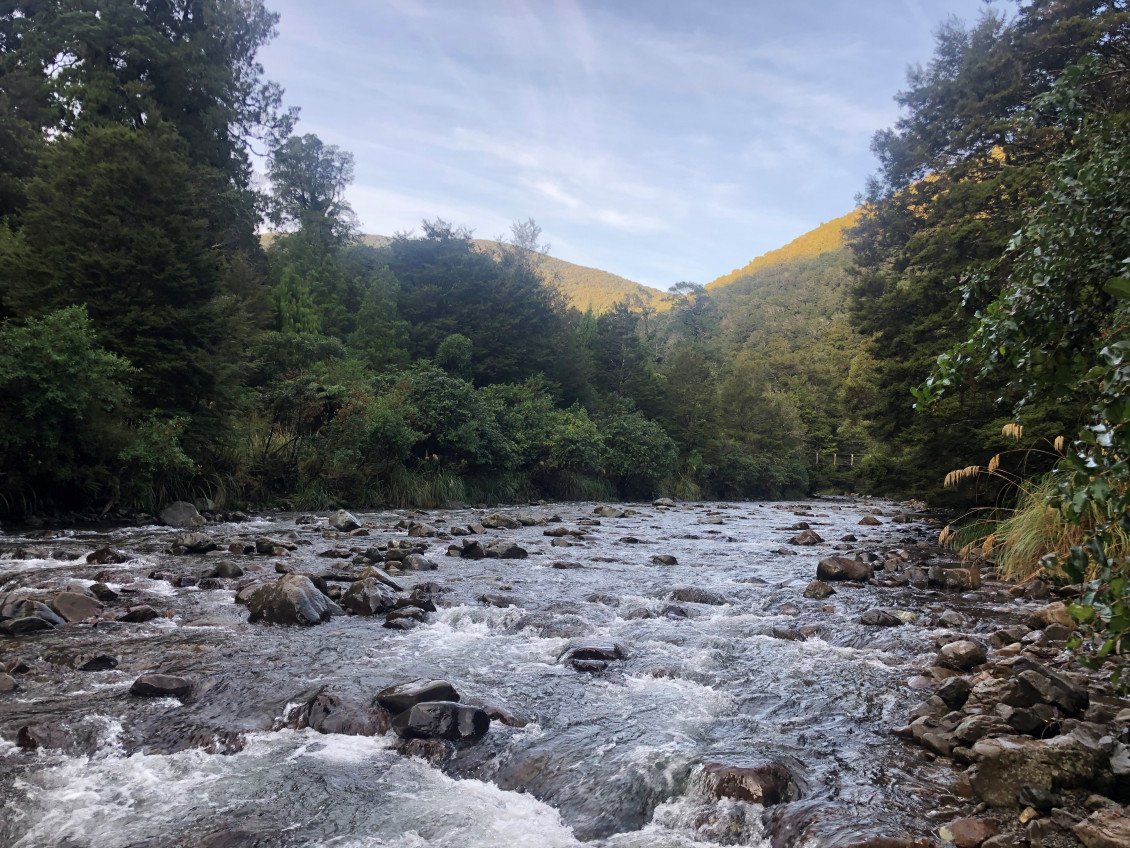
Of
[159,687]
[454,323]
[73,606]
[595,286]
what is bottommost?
[73,606]

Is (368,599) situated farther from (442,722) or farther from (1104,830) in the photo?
(1104,830)

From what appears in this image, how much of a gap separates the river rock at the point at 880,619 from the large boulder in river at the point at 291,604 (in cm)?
655

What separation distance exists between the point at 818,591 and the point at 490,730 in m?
6.26

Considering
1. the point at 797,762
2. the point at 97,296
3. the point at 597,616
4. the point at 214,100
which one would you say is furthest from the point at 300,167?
the point at 797,762

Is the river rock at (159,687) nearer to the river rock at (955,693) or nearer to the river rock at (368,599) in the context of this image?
the river rock at (368,599)

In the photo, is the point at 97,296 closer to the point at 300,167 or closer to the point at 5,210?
the point at 5,210

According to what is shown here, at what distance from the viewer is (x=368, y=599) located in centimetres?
787

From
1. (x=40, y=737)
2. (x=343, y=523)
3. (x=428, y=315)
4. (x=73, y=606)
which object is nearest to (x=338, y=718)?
(x=40, y=737)

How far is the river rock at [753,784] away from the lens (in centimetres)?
367

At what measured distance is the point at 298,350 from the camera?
26.3 m

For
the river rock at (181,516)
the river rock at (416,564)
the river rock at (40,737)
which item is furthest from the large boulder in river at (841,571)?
the river rock at (181,516)

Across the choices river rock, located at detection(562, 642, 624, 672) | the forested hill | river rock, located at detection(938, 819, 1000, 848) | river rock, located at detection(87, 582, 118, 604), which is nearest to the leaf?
river rock, located at detection(938, 819, 1000, 848)

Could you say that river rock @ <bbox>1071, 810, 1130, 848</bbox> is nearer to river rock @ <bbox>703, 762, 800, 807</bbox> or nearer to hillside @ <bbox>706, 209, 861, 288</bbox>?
river rock @ <bbox>703, 762, 800, 807</bbox>

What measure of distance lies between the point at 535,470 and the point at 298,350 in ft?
38.9
